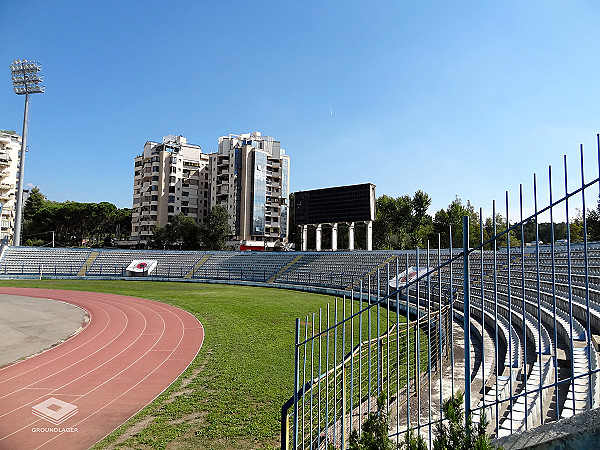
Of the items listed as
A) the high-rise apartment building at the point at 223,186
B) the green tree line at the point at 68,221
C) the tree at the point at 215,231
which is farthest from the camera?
the green tree line at the point at 68,221

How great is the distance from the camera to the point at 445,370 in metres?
7.11

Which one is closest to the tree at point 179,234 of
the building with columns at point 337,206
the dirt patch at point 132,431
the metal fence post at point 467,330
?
the building with columns at point 337,206

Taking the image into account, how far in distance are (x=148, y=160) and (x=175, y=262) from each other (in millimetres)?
36715

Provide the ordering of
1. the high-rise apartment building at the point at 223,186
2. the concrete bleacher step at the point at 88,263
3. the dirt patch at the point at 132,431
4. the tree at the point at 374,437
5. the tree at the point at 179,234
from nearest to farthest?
the tree at the point at 374,437 → the dirt patch at the point at 132,431 → the concrete bleacher step at the point at 88,263 → the tree at the point at 179,234 → the high-rise apartment building at the point at 223,186

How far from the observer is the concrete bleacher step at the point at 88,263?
37191 millimetres

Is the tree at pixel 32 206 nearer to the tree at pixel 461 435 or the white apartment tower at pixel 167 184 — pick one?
the white apartment tower at pixel 167 184

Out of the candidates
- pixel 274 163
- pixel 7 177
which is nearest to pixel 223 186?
pixel 274 163

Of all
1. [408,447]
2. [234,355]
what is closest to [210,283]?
[234,355]

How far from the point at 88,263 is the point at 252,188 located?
30.4m

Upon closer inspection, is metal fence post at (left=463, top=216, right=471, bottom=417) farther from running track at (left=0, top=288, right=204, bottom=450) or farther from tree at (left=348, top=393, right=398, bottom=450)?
running track at (left=0, top=288, right=204, bottom=450)

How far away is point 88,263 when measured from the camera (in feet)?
128

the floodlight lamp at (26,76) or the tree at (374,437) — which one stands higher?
the floodlight lamp at (26,76)

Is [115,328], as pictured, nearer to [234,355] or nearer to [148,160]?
[234,355]

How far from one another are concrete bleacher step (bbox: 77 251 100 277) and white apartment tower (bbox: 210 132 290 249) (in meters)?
25.5
